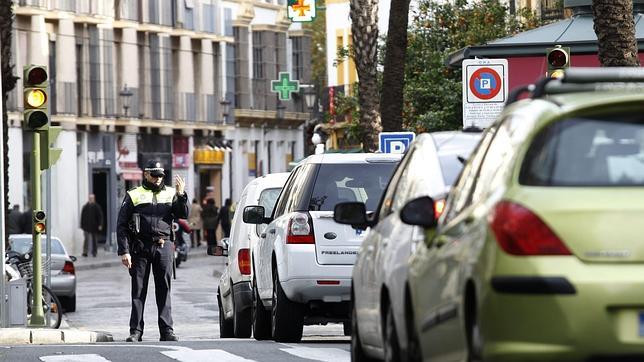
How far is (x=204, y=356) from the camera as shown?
55.2 ft

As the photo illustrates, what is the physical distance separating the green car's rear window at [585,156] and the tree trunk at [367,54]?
2948 centimetres

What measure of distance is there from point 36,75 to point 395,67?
462 inches

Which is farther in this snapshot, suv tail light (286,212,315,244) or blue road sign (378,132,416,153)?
blue road sign (378,132,416,153)

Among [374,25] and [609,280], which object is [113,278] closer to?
[374,25]

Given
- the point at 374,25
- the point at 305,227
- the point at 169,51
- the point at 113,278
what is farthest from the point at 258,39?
the point at 305,227

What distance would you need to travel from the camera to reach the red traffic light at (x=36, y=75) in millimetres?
24938

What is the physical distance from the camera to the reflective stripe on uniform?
866 inches

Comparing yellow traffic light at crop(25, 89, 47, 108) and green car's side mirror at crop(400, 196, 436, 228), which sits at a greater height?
yellow traffic light at crop(25, 89, 47, 108)

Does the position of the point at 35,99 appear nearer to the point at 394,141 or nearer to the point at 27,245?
the point at 394,141

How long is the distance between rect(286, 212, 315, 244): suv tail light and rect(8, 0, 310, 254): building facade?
41.9 m

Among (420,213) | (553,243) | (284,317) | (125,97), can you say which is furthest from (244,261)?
(125,97)

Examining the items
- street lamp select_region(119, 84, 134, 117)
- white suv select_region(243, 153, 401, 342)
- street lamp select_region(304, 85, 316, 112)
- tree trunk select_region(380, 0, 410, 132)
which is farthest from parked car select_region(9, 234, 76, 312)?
street lamp select_region(304, 85, 316, 112)

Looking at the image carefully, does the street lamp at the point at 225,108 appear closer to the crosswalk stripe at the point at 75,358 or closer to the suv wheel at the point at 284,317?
the suv wheel at the point at 284,317

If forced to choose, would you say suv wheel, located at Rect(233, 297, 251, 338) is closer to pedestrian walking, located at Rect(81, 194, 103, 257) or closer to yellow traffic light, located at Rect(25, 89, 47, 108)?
yellow traffic light, located at Rect(25, 89, 47, 108)
